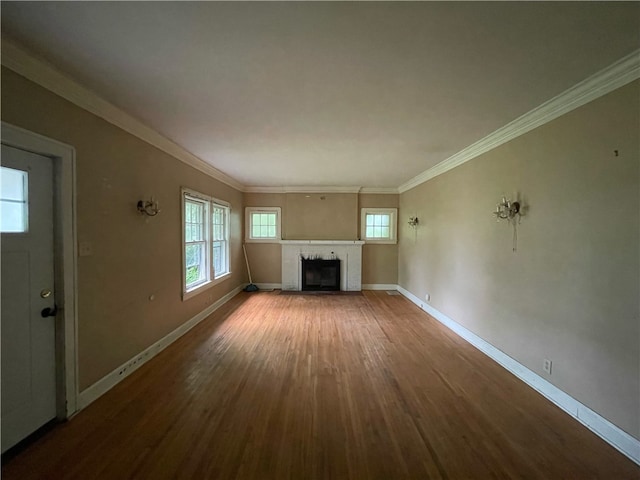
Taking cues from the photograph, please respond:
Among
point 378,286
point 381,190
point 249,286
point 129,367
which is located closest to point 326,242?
point 378,286

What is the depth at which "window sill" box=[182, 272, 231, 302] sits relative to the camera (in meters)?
4.04

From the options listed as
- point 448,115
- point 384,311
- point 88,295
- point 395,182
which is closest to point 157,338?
point 88,295

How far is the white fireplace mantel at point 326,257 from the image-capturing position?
690 centimetres

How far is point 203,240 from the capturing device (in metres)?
4.80

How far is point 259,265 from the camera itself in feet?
23.2

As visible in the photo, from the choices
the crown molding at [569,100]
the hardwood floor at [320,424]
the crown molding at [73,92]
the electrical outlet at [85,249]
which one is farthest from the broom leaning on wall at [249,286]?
the crown molding at [569,100]

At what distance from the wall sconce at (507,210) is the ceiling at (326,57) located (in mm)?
819

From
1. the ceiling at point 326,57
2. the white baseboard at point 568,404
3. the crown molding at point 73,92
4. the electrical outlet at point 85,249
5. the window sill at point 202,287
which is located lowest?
the white baseboard at point 568,404

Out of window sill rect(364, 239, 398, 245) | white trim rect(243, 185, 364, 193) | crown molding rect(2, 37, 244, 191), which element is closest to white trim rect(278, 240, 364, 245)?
window sill rect(364, 239, 398, 245)

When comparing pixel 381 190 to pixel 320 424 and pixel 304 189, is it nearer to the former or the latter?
pixel 304 189

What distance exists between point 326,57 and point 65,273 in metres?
2.45

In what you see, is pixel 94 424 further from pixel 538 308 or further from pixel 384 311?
pixel 384 311

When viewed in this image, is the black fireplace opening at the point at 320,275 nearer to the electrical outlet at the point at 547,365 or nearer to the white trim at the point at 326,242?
the white trim at the point at 326,242

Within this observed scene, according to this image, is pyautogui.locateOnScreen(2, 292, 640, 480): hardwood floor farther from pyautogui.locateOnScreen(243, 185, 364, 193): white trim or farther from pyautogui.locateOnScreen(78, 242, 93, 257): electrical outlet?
pyautogui.locateOnScreen(243, 185, 364, 193): white trim
